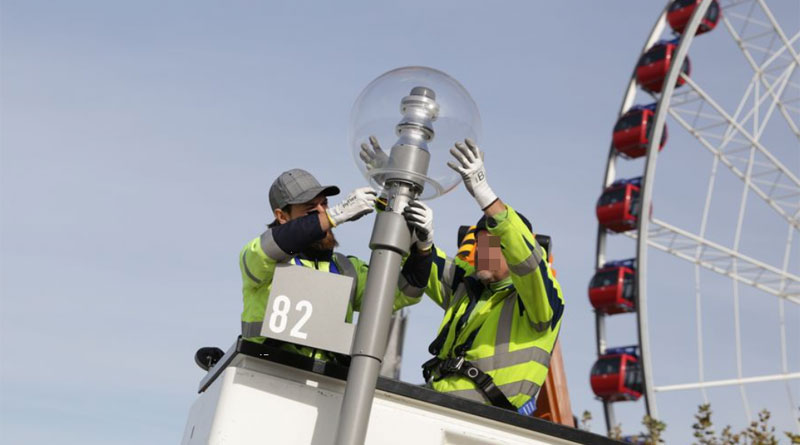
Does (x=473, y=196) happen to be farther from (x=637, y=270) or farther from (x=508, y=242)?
(x=637, y=270)

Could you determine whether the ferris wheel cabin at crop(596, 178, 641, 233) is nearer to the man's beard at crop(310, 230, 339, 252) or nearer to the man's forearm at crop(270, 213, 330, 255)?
the man's beard at crop(310, 230, 339, 252)

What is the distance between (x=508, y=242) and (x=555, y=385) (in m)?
3.66

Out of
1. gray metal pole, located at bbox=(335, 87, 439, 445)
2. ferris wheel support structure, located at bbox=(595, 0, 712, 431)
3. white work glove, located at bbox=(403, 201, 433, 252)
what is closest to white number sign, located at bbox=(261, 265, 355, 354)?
gray metal pole, located at bbox=(335, 87, 439, 445)

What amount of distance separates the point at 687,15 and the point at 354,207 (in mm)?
24194

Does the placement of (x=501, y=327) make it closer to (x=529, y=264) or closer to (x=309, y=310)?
(x=529, y=264)

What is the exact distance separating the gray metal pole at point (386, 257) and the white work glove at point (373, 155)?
0.10 feet

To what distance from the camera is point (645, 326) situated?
928 inches

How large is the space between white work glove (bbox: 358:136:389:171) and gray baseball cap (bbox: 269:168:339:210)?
803mm

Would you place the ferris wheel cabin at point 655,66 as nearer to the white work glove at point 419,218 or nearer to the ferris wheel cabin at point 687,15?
the ferris wheel cabin at point 687,15

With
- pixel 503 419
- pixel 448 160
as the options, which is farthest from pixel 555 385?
pixel 448 160

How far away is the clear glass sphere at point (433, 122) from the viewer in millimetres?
3607

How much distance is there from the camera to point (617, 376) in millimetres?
25438

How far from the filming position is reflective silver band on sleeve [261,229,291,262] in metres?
3.88

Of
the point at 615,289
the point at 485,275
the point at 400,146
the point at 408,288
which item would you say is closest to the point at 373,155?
the point at 400,146
